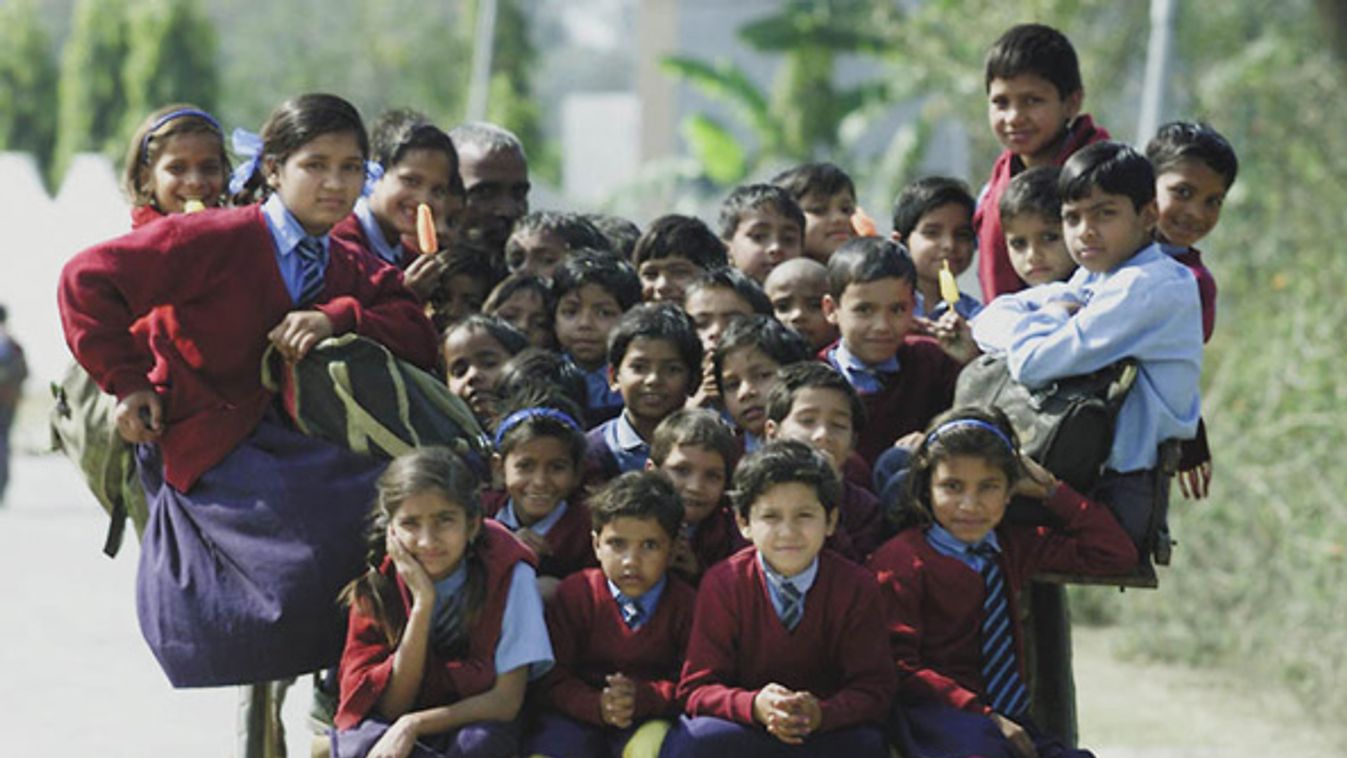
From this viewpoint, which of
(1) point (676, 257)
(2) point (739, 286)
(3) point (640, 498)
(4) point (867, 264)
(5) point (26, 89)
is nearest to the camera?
(3) point (640, 498)

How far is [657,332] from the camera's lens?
5.67 meters

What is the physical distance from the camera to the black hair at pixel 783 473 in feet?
16.2

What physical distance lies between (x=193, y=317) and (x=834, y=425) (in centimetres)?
151

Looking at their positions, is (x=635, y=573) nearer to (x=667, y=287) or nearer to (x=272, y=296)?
(x=272, y=296)

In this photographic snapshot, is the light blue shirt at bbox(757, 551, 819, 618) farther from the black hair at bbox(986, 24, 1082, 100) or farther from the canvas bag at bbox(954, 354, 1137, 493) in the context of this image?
the black hair at bbox(986, 24, 1082, 100)

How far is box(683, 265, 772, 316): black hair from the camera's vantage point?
607 centimetres

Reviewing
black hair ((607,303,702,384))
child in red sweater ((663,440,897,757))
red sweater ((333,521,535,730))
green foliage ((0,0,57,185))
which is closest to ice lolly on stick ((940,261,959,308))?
black hair ((607,303,702,384))

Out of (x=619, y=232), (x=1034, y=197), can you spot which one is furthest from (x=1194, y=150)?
(x=619, y=232)

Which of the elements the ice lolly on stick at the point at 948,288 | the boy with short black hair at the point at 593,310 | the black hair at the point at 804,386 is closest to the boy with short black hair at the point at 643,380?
the black hair at the point at 804,386

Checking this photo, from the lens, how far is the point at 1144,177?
16.8 ft

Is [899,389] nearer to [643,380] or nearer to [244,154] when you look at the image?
[643,380]

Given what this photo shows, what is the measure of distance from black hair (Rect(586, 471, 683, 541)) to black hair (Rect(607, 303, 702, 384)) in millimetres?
669

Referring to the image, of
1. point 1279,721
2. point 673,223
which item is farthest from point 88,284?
point 1279,721

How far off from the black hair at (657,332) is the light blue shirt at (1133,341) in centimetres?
88
